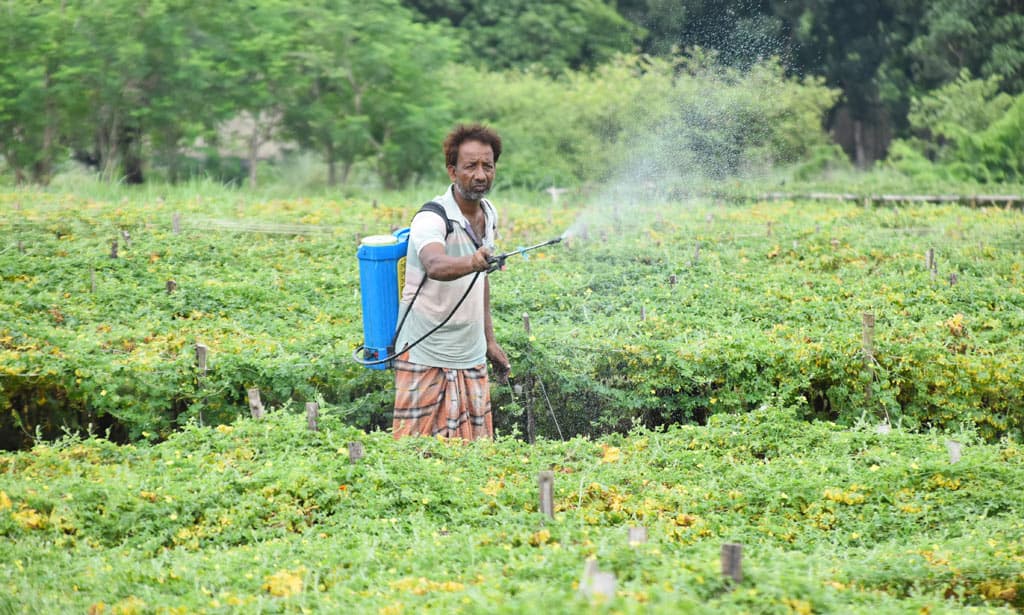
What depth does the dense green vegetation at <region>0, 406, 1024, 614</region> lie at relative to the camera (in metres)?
4.47

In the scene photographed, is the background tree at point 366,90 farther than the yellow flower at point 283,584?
Yes

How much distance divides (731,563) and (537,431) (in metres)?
4.22

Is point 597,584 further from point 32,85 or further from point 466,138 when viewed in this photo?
point 32,85

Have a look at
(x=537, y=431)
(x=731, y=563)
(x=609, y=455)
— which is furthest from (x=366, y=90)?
(x=731, y=563)

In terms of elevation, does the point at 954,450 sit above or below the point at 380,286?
below

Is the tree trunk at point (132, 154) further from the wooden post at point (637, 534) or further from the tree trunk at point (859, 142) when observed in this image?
the tree trunk at point (859, 142)

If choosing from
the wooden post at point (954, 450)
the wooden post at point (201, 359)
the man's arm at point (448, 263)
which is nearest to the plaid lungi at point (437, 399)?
the man's arm at point (448, 263)

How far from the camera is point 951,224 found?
1492 cm

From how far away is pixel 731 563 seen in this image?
4.22 meters

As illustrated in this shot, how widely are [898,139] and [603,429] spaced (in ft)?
67.1

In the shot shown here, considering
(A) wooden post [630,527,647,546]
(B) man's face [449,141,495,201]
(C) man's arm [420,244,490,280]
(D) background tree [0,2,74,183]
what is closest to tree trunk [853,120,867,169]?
(D) background tree [0,2,74,183]

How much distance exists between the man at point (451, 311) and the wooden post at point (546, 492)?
55.0 inches

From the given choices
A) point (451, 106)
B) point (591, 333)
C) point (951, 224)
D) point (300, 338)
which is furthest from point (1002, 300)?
point (451, 106)

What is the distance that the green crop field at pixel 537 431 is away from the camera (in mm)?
4719
